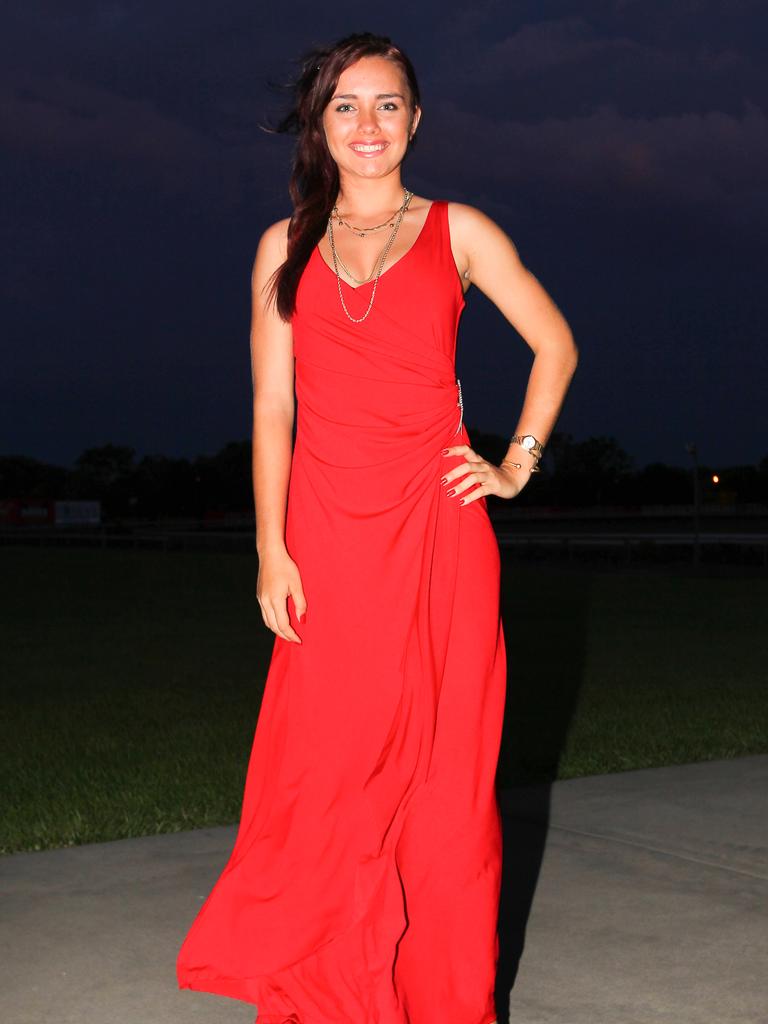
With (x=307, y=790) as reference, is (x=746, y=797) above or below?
below

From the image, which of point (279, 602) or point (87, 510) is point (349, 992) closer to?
point (279, 602)

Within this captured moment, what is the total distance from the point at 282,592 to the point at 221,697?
700 cm

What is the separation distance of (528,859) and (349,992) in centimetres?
200

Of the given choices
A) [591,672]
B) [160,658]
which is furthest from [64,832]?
[160,658]

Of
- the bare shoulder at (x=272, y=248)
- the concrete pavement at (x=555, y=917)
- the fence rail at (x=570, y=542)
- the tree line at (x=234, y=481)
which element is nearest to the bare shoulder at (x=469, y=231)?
the bare shoulder at (x=272, y=248)

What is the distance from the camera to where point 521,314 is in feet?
10.2

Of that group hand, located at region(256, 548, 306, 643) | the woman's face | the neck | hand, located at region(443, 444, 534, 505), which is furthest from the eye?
hand, located at region(256, 548, 306, 643)

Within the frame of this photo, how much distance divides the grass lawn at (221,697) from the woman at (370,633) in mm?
2707

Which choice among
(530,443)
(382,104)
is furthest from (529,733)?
(382,104)

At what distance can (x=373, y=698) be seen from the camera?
9.58 ft

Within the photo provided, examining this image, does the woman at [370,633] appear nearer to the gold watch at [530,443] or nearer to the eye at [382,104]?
the eye at [382,104]

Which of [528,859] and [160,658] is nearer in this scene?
[528,859]

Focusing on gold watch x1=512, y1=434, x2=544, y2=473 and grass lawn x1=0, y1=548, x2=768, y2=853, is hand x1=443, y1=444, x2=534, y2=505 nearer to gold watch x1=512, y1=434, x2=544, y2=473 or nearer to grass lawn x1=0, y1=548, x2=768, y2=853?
gold watch x1=512, y1=434, x2=544, y2=473

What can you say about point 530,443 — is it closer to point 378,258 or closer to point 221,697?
point 378,258
